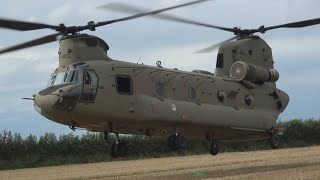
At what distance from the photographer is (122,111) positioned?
819 inches

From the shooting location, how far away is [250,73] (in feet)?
86.0

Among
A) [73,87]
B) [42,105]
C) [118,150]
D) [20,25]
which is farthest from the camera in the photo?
[118,150]

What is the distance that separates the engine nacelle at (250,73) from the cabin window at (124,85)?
695cm

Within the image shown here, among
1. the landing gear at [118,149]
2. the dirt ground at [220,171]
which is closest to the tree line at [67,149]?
the dirt ground at [220,171]

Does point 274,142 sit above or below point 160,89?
below

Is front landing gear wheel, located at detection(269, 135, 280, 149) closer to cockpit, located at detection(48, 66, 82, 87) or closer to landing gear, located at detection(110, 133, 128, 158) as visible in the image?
landing gear, located at detection(110, 133, 128, 158)

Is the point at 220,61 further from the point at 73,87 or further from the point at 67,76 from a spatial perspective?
the point at 73,87

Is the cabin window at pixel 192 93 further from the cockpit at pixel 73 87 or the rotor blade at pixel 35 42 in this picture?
the rotor blade at pixel 35 42

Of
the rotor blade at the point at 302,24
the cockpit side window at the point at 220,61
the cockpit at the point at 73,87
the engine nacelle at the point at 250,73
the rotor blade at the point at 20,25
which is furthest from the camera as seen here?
the cockpit side window at the point at 220,61

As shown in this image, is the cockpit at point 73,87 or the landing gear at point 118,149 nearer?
the cockpit at point 73,87

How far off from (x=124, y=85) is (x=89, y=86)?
1535 millimetres

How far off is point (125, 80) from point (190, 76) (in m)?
3.69

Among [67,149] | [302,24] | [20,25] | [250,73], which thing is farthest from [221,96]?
[67,149]

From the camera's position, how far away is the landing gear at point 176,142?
21.7 metres
